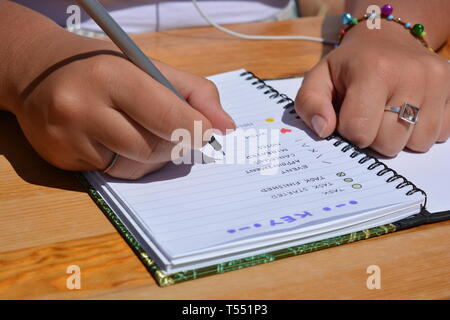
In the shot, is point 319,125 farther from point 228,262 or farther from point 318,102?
point 228,262

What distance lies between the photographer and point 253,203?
466 mm

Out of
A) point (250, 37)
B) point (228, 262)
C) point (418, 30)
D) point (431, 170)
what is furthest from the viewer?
point (250, 37)

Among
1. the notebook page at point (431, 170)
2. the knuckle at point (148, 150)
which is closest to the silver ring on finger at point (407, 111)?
the notebook page at point (431, 170)

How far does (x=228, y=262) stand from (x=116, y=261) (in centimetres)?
9

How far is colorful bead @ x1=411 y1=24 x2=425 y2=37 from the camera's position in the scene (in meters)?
0.72

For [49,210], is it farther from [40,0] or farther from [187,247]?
[40,0]

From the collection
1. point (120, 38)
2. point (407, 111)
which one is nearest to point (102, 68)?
point (120, 38)

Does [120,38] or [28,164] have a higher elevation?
[120,38]

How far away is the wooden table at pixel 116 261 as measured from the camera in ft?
1.31

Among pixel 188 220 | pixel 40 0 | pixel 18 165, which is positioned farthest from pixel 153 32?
pixel 188 220

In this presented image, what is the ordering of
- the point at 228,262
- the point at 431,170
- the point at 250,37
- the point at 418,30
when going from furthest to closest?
the point at 250,37 → the point at 418,30 → the point at 431,170 → the point at 228,262

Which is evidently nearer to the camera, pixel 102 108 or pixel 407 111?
pixel 102 108

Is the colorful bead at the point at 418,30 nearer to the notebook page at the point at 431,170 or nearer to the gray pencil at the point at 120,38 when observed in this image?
the notebook page at the point at 431,170

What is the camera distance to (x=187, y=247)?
0.41 metres
